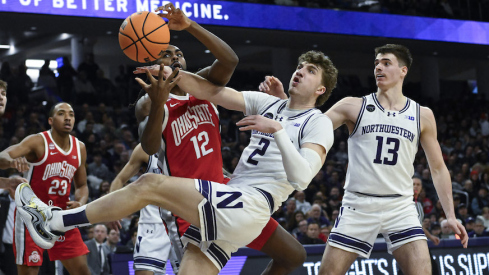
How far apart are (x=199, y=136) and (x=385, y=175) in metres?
1.61

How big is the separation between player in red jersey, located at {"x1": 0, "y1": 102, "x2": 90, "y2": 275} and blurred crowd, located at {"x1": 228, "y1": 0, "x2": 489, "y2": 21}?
1122cm

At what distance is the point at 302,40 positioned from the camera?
20.0m

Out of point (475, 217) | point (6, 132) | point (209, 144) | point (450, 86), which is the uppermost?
point (450, 86)

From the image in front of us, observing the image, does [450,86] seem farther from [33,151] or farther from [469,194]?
[33,151]

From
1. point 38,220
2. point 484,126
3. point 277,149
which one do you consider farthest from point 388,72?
point 484,126

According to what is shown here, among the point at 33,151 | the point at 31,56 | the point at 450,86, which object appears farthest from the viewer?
the point at 450,86

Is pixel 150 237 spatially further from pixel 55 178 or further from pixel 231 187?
pixel 231 187

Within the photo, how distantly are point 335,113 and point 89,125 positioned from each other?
10.2m

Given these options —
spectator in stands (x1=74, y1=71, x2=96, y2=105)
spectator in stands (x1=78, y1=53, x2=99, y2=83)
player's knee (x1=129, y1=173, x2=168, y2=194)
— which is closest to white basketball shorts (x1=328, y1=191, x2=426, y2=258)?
player's knee (x1=129, y1=173, x2=168, y2=194)

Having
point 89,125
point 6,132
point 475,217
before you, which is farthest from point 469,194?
point 6,132

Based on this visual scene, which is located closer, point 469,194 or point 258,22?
point 469,194

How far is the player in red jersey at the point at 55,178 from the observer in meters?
6.82

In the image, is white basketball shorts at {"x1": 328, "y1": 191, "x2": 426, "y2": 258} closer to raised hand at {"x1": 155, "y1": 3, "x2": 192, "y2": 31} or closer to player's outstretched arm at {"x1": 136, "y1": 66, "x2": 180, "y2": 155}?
player's outstretched arm at {"x1": 136, "y1": 66, "x2": 180, "y2": 155}

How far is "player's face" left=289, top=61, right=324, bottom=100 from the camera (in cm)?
487
